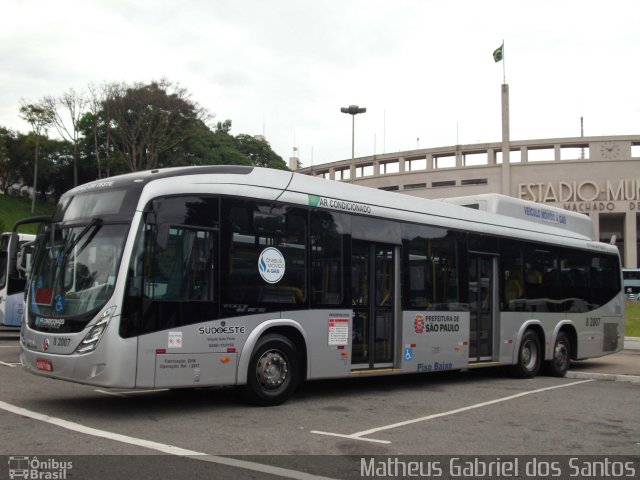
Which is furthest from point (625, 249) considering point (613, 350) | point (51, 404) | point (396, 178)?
point (51, 404)

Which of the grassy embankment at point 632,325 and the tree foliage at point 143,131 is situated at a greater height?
the tree foliage at point 143,131

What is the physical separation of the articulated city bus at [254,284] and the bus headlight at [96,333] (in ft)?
0.06

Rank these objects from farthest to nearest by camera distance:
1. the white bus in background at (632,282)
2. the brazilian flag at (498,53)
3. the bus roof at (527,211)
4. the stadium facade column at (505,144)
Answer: the stadium facade column at (505,144)
the white bus in background at (632,282)
the brazilian flag at (498,53)
the bus roof at (527,211)

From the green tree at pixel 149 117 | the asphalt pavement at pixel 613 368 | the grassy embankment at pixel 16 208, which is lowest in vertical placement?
the asphalt pavement at pixel 613 368

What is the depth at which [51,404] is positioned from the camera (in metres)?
8.80

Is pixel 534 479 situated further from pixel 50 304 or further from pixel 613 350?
pixel 613 350

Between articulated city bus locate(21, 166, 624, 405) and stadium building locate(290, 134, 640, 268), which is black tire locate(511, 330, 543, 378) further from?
stadium building locate(290, 134, 640, 268)

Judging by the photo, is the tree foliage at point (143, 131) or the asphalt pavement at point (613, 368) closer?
the asphalt pavement at point (613, 368)

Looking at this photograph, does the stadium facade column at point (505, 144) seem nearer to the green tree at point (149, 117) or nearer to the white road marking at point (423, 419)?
the green tree at point (149, 117)

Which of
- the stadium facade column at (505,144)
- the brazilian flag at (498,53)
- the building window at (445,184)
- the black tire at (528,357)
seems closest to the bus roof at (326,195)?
the black tire at (528,357)

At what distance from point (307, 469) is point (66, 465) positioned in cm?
204

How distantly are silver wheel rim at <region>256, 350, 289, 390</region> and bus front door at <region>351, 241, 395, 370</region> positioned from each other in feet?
4.62

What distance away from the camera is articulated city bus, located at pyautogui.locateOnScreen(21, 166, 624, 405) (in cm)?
798

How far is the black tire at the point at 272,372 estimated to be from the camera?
29.3 ft
